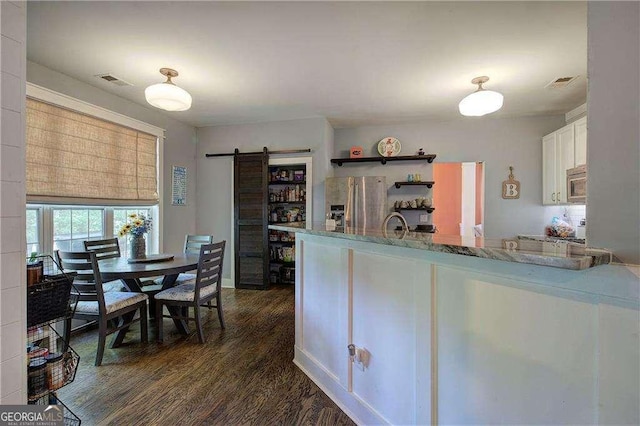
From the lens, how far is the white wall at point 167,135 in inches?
114

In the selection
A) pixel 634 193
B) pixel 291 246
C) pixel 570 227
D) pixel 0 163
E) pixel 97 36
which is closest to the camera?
pixel 634 193

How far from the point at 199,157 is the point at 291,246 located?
85.0 inches

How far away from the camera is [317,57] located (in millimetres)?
2631

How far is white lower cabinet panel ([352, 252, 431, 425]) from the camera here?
1.34 m

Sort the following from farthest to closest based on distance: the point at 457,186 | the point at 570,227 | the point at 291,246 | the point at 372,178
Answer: the point at 457,186 < the point at 291,246 < the point at 372,178 < the point at 570,227

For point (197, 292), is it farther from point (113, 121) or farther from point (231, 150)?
point (231, 150)

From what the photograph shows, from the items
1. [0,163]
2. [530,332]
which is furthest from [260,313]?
[530,332]

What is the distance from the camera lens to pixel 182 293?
2.83m

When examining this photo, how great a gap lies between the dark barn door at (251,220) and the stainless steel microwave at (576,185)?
13.3ft

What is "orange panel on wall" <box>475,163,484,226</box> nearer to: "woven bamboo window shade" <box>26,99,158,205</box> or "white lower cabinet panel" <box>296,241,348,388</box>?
"white lower cabinet panel" <box>296,241,348,388</box>

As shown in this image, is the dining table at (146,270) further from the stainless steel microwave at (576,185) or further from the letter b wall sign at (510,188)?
the letter b wall sign at (510,188)

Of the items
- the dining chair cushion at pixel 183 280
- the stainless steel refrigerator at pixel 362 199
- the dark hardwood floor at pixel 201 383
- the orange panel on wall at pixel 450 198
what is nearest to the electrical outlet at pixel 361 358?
the dark hardwood floor at pixel 201 383

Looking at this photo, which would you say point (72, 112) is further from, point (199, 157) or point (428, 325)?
point (428, 325)

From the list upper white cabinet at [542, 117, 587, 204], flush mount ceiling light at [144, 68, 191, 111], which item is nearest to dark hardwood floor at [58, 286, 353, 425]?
flush mount ceiling light at [144, 68, 191, 111]
